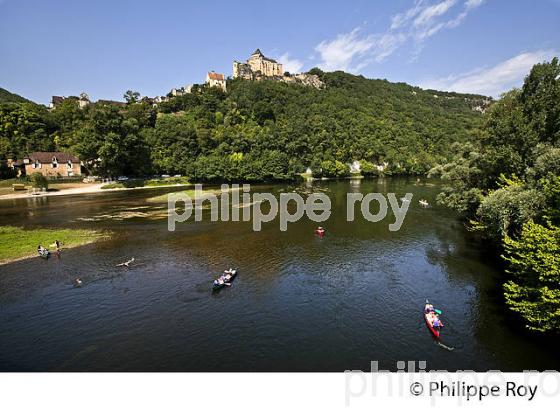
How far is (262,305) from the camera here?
35.8 meters

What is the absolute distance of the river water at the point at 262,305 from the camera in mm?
27047

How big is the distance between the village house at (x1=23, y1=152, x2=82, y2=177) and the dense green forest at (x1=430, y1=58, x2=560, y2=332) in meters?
130

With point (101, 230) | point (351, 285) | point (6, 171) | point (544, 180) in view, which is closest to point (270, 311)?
point (351, 285)

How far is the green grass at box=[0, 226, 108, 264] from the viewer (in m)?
50.8

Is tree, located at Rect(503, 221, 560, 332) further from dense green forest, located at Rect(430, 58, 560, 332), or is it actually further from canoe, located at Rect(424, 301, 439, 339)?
canoe, located at Rect(424, 301, 439, 339)

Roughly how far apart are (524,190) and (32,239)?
7079 centimetres

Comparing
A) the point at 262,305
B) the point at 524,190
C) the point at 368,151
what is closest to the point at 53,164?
the point at 262,305

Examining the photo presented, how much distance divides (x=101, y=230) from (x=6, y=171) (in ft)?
287

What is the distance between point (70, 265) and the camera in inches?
1837

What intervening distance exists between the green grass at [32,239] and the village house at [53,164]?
240ft

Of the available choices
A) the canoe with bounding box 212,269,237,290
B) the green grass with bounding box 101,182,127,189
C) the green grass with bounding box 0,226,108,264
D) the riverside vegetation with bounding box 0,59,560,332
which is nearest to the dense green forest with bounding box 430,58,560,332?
the riverside vegetation with bounding box 0,59,560,332

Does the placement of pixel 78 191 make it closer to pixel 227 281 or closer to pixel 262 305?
pixel 227 281

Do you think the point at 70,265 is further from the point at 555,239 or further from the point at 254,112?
the point at 254,112

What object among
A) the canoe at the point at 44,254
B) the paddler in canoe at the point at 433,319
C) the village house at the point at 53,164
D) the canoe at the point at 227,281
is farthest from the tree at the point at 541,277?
the village house at the point at 53,164
